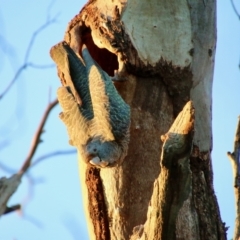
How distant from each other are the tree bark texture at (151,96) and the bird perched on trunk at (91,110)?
0.43 ft

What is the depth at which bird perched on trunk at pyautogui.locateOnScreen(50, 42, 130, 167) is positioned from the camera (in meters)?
4.13

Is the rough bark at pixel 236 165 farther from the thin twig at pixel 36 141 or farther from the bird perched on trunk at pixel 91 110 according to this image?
the thin twig at pixel 36 141

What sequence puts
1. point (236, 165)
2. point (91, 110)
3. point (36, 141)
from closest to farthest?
1. point (36, 141)
2. point (236, 165)
3. point (91, 110)

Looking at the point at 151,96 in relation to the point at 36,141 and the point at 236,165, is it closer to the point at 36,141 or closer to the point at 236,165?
the point at 236,165

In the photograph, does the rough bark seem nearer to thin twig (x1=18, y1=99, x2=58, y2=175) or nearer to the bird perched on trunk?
the bird perched on trunk

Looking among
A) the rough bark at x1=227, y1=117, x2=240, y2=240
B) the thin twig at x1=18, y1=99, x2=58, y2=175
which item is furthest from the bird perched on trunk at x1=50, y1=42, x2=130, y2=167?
the rough bark at x1=227, y1=117, x2=240, y2=240

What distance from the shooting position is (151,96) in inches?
172

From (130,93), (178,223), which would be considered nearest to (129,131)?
(130,93)

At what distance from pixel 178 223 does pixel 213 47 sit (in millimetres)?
984

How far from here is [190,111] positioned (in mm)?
3133

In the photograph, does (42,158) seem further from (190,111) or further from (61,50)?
(61,50)

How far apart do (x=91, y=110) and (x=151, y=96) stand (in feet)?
1.02

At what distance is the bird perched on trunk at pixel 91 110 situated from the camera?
13.5 ft

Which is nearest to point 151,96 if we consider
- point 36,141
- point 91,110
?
point 91,110
